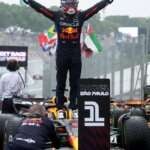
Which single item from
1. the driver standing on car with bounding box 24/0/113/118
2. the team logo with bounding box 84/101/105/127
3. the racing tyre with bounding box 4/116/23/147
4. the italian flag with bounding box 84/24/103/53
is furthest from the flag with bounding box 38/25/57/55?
the team logo with bounding box 84/101/105/127

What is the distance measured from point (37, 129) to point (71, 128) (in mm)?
1993

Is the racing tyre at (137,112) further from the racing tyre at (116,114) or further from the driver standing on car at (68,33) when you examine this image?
the driver standing on car at (68,33)

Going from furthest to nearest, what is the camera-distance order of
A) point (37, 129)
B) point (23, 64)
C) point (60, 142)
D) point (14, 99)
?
1. point (23, 64)
2. point (14, 99)
3. point (60, 142)
4. point (37, 129)

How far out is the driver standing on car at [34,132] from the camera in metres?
11.3

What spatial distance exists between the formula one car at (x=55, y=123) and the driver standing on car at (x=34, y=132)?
0.23m

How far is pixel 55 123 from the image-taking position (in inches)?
530

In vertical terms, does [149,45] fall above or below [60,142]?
above

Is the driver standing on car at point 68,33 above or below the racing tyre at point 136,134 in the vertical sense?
above

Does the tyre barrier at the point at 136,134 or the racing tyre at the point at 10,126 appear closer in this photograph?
the racing tyre at the point at 10,126

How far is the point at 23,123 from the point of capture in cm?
1153

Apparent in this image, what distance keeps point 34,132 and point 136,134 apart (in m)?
2.63

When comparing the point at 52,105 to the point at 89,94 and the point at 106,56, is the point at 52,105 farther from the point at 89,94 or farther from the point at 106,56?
the point at 106,56

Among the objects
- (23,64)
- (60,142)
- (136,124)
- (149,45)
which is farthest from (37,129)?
(149,45)

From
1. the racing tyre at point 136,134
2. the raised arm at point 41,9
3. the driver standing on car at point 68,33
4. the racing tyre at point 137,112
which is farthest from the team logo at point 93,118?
the raised arm at point 41,9
